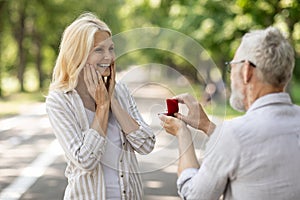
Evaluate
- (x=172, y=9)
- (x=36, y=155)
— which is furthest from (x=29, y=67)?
(x=36, y=155)

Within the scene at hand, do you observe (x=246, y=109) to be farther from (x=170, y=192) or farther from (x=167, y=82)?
(x=170, y=192)

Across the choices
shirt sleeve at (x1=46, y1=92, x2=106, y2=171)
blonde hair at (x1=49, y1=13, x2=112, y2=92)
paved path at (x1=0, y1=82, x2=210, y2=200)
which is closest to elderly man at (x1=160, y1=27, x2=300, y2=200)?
paved path at (x1=0, y1=82, x2=210, y2=200)

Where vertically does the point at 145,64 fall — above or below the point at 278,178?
above

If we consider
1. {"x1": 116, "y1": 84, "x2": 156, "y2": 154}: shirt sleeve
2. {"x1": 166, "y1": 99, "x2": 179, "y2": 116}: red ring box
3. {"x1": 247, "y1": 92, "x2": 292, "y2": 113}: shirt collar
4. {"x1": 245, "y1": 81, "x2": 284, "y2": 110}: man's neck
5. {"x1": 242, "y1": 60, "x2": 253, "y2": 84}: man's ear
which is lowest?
{"x1": 116, "y1": 84, "x2": 156, "y2": 154}: shirt sleeve

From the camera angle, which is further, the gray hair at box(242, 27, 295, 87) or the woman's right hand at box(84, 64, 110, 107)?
the woman's right hand at box(84, 64, 110, 107)

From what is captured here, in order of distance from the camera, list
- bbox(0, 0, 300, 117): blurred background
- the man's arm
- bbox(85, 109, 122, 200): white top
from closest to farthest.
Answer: the man's arm, bbox(85, 109, 122, 200): white top, bbox(0, 0, 300, 117): blurred background

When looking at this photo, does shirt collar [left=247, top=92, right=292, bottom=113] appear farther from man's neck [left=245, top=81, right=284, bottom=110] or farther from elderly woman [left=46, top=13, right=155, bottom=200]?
elderly woman [left=46, top=13, right=155, bottom=200]

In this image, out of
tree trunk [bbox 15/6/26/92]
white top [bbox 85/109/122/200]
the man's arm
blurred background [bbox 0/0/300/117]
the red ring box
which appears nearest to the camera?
the man's arm

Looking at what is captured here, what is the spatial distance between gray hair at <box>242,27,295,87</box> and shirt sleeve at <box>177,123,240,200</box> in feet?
0.83

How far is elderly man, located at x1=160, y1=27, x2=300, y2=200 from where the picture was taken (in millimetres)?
2416

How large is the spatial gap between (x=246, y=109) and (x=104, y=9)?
35.9 metres

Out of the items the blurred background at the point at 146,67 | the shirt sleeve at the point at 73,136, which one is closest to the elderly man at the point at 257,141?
the blurred background at the point at 146,67

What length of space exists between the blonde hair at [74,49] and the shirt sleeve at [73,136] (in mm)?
81

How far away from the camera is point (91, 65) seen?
2.94m
